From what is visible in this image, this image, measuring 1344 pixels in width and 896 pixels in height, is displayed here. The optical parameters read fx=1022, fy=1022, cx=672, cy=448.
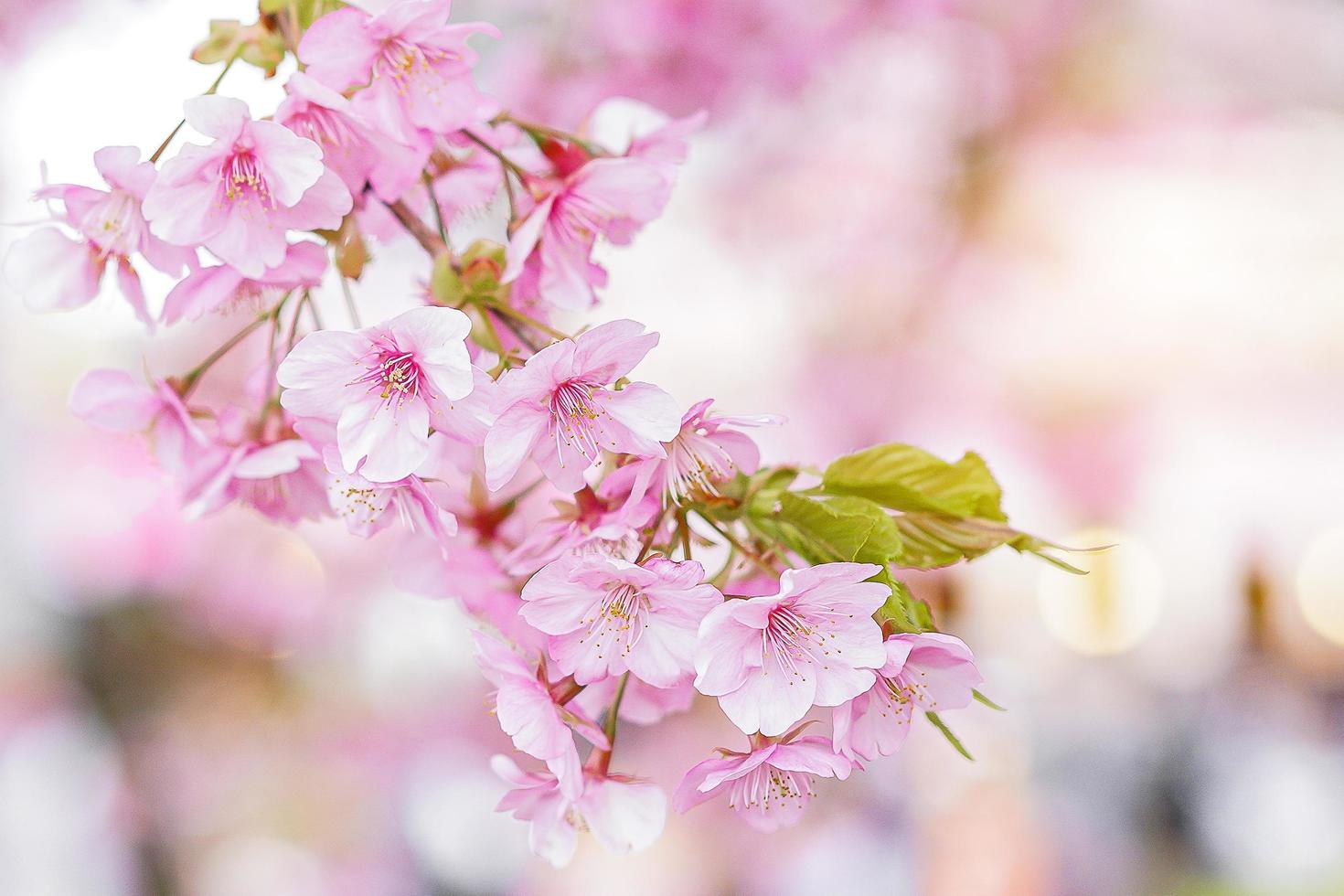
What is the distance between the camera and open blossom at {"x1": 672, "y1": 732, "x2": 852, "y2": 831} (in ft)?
1.21

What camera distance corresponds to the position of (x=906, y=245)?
2.86 meters

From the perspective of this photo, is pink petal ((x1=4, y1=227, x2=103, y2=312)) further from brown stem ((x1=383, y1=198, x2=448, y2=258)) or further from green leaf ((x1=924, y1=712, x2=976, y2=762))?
green leaf ((x1=924, y1=712, x2=976, y2=762))

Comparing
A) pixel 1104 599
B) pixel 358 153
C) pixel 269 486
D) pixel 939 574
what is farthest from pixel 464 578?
pixel 1104 599

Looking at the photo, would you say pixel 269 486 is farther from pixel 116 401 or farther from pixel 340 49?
pixel 340 49

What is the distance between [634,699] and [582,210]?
0.74ft

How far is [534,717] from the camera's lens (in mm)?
386

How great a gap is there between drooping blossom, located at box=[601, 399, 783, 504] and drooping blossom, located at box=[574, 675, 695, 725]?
→ 109 millimetres

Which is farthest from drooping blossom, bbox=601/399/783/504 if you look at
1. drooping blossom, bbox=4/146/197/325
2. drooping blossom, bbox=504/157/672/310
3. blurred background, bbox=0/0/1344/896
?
blurred background, bbox=0/0/1344/896

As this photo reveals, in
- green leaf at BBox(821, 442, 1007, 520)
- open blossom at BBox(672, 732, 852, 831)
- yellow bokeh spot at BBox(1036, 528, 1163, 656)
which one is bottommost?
yellow bokeh spot at BBox(1036, 528, 1163, 656)

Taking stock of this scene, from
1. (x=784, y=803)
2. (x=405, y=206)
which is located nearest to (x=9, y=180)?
(x=405, y=206)

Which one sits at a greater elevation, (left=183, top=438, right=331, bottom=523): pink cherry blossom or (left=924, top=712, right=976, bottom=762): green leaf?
(left=924, top=712, right=976, bottom=762): green leaf

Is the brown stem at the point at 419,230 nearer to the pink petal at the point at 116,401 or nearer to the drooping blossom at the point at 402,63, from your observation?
the drooping blossom at the point at 402,63

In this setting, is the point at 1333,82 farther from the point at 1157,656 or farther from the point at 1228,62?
the point at 1157,656

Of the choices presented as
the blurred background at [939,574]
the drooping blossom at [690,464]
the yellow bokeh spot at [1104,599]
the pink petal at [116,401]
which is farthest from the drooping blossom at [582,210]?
the yellow bokeh spot at [1104,599]
